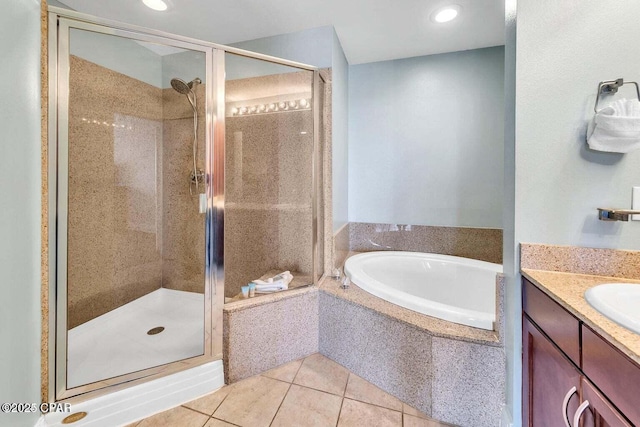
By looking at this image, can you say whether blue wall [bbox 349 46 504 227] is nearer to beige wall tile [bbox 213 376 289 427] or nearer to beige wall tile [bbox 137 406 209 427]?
beige wall tile [bbox 213 376 289 427]

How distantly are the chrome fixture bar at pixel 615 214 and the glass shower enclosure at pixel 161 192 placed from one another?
4.99 feet

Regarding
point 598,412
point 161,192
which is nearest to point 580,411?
point 598,412

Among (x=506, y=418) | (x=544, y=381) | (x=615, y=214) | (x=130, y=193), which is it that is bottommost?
(x=506, y=418)

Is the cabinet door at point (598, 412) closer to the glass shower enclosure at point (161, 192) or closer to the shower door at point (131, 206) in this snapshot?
the glass shower enclosure at point (161, 192)

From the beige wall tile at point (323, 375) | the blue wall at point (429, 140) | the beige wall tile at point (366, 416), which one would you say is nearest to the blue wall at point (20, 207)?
the beige wall tile at point (323, 375)

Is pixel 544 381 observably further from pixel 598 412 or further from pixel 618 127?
pixel 618 127

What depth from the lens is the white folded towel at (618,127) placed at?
35.0 inches

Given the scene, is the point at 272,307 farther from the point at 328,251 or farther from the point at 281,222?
the point at 281,222

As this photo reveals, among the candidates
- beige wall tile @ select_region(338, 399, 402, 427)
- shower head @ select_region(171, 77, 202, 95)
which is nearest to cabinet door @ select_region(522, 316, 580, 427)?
beige wall tile @ select_region(338, 399, 402, 427)

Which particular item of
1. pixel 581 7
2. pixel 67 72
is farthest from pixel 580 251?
pixel 67 72

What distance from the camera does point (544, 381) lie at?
36.4 inches

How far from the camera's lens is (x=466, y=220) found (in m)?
2.32

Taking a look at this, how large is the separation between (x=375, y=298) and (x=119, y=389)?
1.46 metres

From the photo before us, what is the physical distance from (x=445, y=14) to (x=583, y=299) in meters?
1.98
